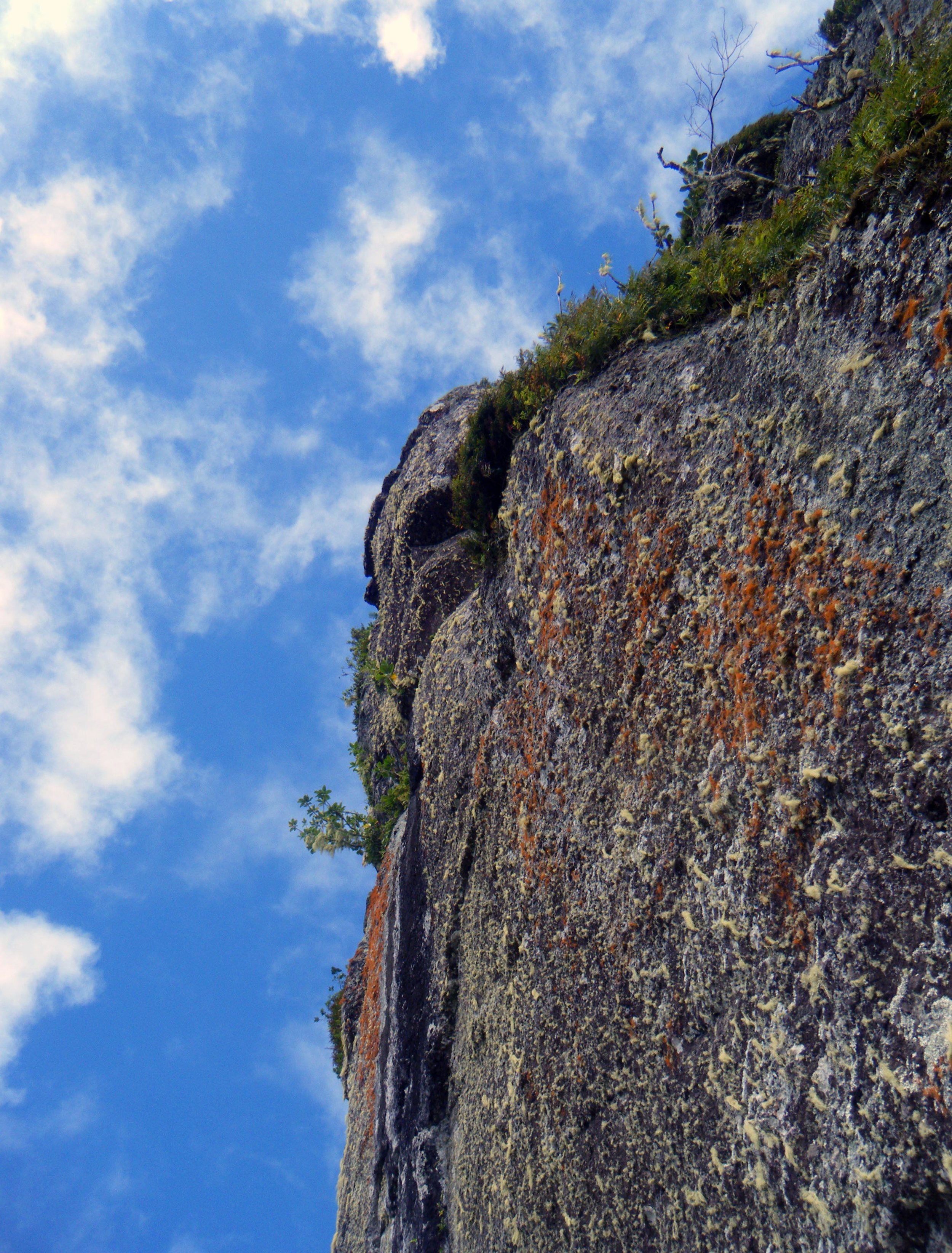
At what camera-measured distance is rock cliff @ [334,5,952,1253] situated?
3.41m

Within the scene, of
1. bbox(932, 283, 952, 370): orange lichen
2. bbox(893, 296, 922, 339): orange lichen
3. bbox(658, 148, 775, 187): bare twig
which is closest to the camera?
bbox(932, 283, 952, 370): orange lichen

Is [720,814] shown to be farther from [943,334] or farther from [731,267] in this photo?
[731,267]

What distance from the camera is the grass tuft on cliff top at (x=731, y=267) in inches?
151

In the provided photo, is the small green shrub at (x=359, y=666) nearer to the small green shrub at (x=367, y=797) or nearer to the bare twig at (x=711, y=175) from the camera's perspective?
the small green shrub at (x=367, y=797)

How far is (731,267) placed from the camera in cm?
518

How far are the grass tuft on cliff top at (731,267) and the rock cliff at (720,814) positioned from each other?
21 cm

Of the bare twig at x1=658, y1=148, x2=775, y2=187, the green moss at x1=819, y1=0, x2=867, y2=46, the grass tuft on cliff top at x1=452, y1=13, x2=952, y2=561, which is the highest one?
the green moss at x1=819, y1=0, x2=867, y2=46

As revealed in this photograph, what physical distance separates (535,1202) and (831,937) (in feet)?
13.0

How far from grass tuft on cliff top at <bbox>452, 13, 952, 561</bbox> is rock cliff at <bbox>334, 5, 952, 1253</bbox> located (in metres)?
0.21

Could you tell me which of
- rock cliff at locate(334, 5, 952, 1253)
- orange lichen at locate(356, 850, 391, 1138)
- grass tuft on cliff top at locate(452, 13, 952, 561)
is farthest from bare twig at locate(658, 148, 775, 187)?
orange lichen at locate(356, 850, 391, 1138)

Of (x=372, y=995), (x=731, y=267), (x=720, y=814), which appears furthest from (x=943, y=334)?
(x=372, y=995)

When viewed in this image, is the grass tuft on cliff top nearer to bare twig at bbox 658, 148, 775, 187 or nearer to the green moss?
bare twig at bbox 658, 148, 775, 187

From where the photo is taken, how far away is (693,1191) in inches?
169

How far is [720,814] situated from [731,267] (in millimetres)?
3935
